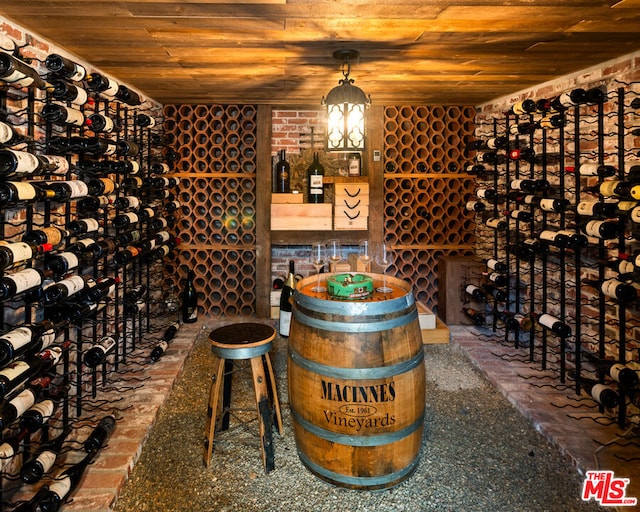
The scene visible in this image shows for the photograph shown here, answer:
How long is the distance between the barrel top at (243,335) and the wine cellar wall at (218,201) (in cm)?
216

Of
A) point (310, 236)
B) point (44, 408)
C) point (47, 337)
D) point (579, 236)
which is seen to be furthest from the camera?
point (310, 236)

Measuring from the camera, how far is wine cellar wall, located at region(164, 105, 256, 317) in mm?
4363

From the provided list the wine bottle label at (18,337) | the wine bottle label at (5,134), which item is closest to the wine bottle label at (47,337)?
the wine bottle label at (18,337)

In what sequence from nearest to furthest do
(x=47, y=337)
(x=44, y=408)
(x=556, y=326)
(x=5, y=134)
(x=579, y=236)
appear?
(x=5, y=134), (x=44, y=408), (x=47, y=337), (x=579, y=236), (x=556, y=326)

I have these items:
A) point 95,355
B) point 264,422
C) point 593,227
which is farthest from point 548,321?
point 95,355

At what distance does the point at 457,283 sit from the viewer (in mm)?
4141

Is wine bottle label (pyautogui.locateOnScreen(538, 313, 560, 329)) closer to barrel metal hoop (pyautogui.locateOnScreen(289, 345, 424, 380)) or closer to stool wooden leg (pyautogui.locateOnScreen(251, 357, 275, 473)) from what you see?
barrel metal hoop (pyautogui.locateOnScreen(289, 345, 424, 380))

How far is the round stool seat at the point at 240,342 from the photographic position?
81.7 inches

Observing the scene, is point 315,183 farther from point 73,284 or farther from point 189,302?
point 73,284

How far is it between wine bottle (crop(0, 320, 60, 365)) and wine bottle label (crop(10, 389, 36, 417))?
172 mm

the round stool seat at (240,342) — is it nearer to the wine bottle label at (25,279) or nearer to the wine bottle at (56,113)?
the wine bottle label at (25,279)

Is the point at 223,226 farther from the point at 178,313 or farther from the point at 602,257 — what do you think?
the point at 602,257

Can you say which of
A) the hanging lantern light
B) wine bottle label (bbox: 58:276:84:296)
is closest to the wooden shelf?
the hanging lantern light

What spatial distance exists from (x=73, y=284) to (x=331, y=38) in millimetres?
1909
